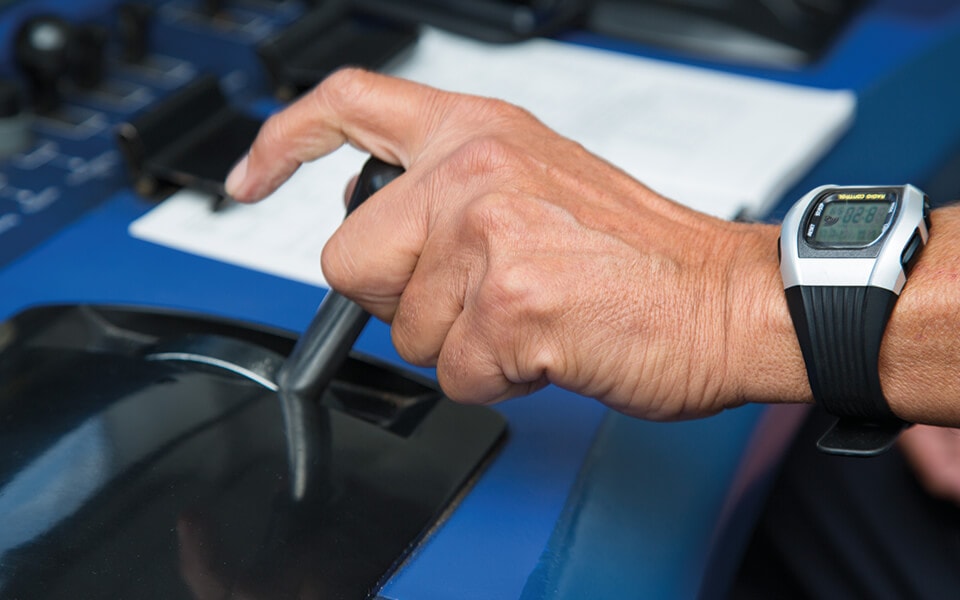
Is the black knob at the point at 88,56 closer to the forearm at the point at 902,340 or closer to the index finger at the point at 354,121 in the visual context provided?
the index finger at the point at 354,121

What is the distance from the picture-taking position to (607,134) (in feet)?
3.09

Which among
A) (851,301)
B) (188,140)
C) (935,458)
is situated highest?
(851,301)

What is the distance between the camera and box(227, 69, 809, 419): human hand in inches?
21.5

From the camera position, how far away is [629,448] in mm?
641

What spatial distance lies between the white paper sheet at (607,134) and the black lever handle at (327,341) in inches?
Result: 6.1

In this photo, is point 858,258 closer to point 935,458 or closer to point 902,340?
point 902,340

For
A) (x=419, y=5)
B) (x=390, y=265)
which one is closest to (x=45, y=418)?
(x=390, y=265)

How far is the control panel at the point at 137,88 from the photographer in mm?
798

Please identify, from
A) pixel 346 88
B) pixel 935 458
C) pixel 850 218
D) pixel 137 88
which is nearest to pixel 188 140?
pixel 137 88

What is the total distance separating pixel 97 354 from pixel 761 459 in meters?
0.45

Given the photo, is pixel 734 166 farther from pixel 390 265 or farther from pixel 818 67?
pixel 390 265

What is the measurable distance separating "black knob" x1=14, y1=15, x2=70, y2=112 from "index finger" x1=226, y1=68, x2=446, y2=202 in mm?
275

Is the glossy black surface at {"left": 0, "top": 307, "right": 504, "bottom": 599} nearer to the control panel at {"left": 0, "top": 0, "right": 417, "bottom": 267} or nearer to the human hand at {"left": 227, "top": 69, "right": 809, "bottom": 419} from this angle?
the human hand at {"left": 227, "top": 69, "right": 809, "bottom": 419}

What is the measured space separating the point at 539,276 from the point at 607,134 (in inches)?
17.1
